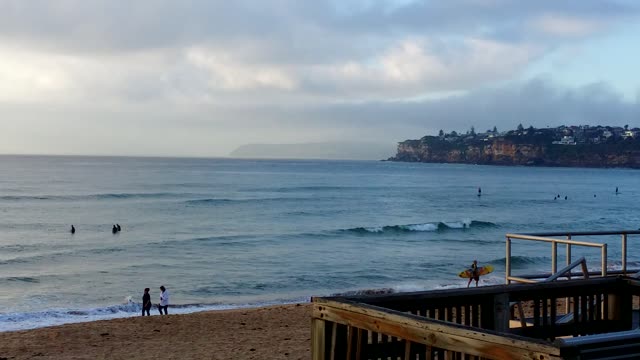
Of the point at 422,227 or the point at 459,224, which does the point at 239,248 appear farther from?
the point at 459,224

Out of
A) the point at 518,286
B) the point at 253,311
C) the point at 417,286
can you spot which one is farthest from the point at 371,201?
the point at 518,286

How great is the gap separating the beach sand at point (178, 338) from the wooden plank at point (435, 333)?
7.18 m

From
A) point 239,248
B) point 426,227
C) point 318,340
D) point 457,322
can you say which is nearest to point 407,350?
point 457,322

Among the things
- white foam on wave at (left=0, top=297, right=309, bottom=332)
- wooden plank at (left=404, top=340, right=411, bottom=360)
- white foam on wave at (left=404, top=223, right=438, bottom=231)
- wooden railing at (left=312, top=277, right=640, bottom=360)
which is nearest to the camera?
wooden railing at (left=312, top=277, right=640, bottom=360)

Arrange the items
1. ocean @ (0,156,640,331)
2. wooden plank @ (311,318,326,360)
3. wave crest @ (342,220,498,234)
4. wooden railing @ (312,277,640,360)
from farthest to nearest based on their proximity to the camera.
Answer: wave crest @ (342,220,498,234)
ocean @ (0,156,640,331)
wooden plank @ (311,318,326,360)
wooden railing @ (312,277,640,360)

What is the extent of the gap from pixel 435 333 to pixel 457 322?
0.62 metres

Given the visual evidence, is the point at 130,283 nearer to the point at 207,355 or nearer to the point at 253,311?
the point at 253,311

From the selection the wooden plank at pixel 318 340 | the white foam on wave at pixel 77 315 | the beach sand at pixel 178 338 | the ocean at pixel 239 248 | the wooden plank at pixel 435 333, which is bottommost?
the ocean at pixel 239 248

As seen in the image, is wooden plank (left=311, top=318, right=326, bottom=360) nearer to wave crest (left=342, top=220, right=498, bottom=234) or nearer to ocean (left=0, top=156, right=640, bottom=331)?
ocean (left=0, top=156, right=640, bottom=331)

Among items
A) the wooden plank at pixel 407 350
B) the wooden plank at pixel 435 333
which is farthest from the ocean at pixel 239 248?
the wooden plank at pixel 407 350

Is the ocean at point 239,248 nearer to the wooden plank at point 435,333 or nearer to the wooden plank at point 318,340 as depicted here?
the wooden plank at point 318,340

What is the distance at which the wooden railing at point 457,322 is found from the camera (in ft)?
11.6

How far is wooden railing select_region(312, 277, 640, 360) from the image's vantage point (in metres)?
3.54

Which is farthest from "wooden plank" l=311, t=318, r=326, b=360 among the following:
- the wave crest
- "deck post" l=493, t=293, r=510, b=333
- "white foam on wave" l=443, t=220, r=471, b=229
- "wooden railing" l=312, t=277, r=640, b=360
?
"white foam on wave" l=443, t=220, r=471, b=229
